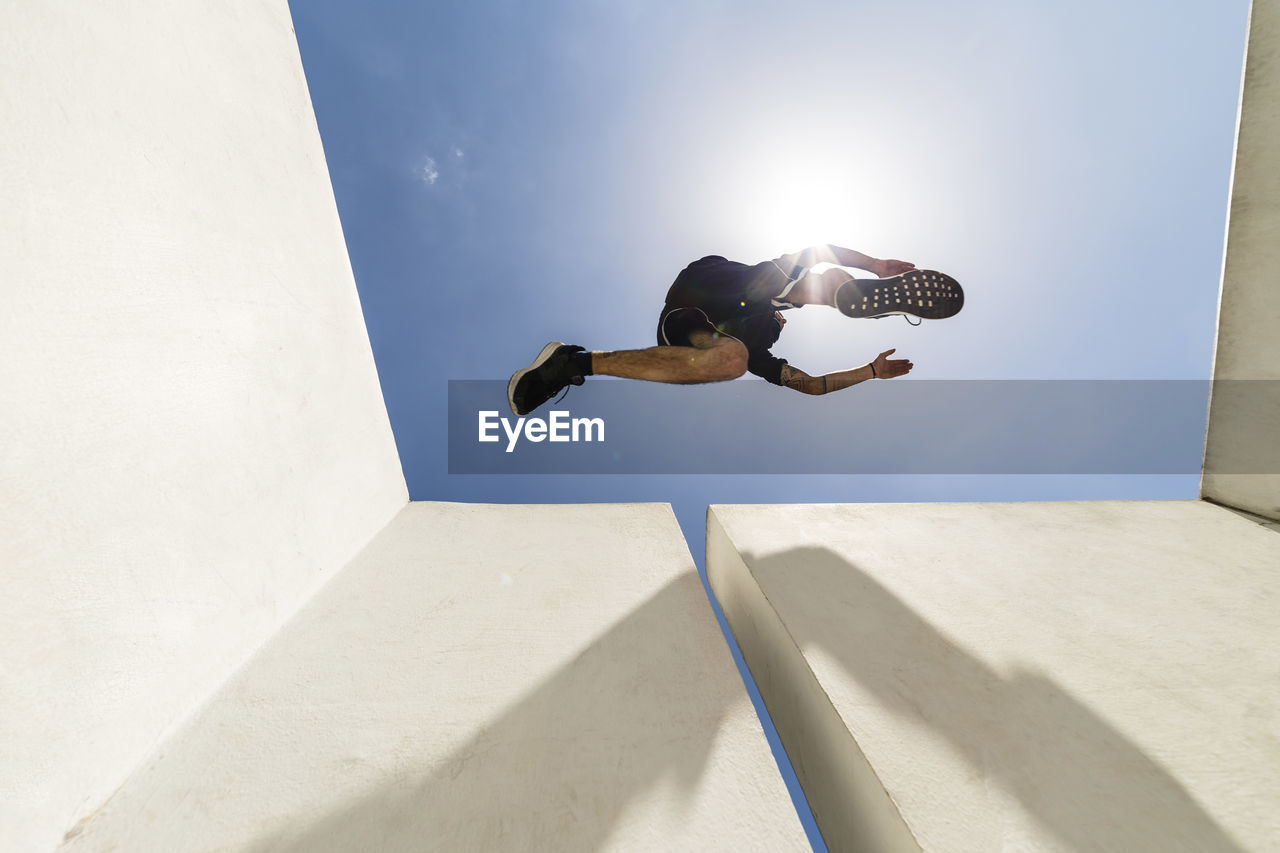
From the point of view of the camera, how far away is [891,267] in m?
2.45

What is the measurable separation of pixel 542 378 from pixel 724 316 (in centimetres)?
103

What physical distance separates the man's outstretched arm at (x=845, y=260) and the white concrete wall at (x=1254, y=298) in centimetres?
140

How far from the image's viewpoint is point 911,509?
209cm

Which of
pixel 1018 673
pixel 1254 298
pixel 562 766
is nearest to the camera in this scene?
pixel 562 766

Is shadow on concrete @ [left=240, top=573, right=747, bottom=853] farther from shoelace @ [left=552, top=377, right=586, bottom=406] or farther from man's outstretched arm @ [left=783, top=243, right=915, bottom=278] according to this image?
man's outstretched arm @ [left=783, top=243, right=915, bottom=278]

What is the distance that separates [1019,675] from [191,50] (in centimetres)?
278

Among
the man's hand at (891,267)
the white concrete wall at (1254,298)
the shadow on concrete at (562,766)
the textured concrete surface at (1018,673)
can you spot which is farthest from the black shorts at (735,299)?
the white concrete wall at (1254,298)

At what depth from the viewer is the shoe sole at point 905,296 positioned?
2311 mm

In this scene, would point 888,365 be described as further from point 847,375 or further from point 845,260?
point 845,260

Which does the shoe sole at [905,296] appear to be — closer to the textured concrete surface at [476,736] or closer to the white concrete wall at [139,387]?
the textured concrete surface at [476,736]

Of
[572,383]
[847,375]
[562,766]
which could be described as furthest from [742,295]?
[562,766]

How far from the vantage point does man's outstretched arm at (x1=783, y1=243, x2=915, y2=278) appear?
242cm

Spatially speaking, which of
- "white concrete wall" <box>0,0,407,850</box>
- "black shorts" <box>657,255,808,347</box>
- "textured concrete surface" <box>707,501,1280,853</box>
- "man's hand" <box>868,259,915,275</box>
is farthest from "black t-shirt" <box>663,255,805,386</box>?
"white concrete wall" <box>0,0,407,850</box>

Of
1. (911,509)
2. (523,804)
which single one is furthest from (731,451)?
(523,804)
